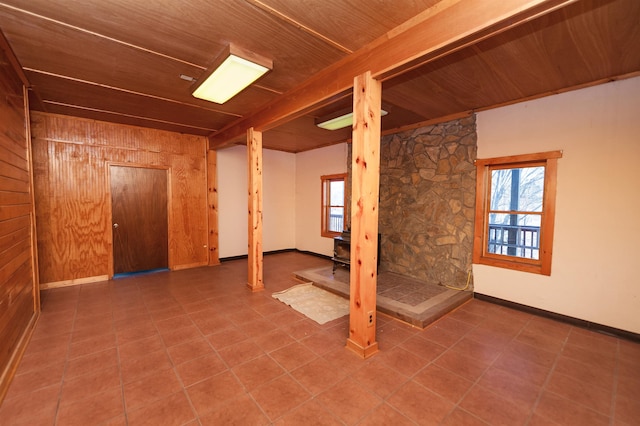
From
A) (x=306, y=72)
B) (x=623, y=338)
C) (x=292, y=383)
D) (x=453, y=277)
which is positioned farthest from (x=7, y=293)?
(x=623, y=338)

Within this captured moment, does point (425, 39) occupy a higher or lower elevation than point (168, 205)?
higher

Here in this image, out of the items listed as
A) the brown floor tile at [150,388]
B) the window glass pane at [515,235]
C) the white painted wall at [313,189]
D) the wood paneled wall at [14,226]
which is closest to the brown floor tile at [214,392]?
the brown floor tile at [150,388]

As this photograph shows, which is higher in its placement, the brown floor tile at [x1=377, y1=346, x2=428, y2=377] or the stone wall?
the stone wall

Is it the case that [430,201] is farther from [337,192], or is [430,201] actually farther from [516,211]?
[337,192]

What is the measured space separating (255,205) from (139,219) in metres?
2.42

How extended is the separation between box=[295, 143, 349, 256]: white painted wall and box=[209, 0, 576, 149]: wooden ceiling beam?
2991 millimetres

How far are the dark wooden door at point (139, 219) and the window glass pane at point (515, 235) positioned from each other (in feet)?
17.9

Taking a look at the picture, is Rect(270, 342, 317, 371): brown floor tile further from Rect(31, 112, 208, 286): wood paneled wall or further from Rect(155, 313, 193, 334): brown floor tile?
Rect(31, 112, 208, 286): wood paneled wall

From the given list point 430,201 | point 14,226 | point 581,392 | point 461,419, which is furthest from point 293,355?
point 430,201

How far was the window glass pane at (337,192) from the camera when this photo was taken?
596cm

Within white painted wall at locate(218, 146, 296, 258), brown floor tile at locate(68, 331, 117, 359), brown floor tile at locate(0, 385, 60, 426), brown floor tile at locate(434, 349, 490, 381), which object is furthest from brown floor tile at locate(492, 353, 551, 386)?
white painted wall at locate(218, 146, 296, 258)

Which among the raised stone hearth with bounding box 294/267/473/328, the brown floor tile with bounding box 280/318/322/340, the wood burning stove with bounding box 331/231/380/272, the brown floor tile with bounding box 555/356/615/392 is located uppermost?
the wood burning stove with bounding box 331/231/380/272

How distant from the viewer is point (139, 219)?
4.72 metres

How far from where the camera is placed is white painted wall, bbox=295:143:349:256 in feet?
19.4
